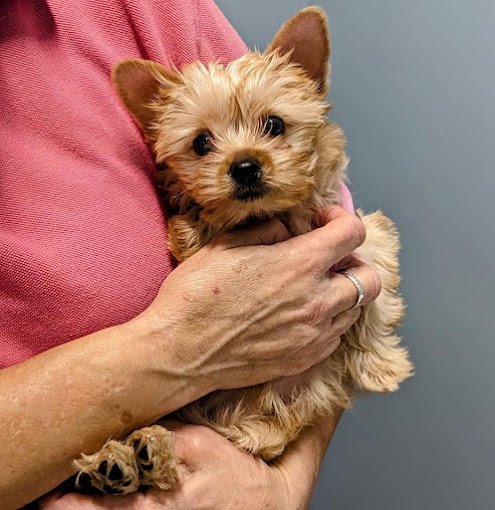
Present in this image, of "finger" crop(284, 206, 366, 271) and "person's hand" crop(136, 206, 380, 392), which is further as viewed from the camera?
"finger" crop(284, 206, 366, 271)

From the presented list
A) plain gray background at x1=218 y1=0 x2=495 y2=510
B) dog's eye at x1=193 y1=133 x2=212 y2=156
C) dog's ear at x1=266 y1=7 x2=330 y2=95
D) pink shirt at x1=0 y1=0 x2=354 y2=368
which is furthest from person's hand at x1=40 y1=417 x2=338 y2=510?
plain gray background at x1=218 y1=0 x2=495 y2=510

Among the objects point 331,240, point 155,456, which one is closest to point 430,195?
point 331,240

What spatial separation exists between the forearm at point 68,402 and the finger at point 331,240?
316 mm

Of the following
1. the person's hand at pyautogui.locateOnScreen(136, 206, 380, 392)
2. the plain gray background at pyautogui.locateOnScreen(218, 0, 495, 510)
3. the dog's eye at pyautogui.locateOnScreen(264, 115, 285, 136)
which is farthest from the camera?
the plain gray background at pyautogui.locateOnScreen(218, 0, 495, 510)

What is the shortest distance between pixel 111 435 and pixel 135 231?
317 mm

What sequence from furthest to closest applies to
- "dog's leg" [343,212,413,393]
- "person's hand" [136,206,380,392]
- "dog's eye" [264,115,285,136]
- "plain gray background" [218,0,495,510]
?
"plain gray background" [218,0,495,510], "dog's leg" [343,212,413,393], "dog's eye" [264,115,285,136], "person's hand" [136,206,380,392]

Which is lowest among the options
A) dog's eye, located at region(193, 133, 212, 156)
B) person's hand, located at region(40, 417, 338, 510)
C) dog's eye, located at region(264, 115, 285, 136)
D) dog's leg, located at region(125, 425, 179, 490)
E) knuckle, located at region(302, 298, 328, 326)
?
person's hand, located at region(40, 417, 338, 510)

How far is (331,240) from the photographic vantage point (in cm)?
107

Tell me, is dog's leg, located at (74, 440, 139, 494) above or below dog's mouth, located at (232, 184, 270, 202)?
below

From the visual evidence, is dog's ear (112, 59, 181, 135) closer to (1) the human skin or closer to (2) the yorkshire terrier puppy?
(2) the yorkshire terrier puppy

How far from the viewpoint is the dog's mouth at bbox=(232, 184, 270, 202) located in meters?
0.99

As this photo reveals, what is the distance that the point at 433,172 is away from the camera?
1.66 m

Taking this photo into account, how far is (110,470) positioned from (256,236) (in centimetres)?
44

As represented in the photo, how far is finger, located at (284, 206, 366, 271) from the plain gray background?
637 mm
